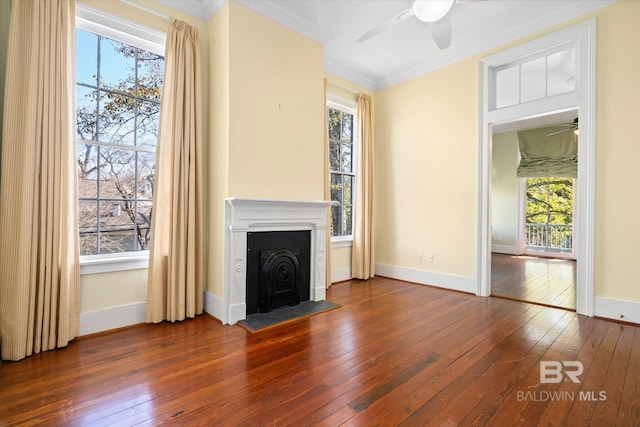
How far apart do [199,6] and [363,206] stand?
3189 millimetres

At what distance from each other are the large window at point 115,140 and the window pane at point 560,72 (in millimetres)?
4352

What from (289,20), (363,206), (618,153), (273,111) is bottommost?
(363,206)

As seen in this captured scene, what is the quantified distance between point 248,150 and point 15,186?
5.75ft

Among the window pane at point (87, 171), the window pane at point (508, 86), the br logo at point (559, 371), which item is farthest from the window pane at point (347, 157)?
the br logo at point (559, 371)

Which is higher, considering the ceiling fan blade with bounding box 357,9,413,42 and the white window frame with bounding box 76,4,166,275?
the ceiling fan blade with bounding box 357,9,413,42

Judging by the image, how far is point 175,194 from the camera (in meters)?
2.87

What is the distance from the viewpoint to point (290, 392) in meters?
1.77

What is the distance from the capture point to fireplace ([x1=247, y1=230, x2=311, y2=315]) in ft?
10.1

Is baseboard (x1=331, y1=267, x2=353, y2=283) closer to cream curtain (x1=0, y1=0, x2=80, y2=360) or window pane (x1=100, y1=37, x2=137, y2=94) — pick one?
cream curtain (x1=0, y1=0, x2=80, y2=360)

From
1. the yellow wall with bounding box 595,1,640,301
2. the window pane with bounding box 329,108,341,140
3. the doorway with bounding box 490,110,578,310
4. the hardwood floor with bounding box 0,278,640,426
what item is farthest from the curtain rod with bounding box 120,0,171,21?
the doorway with bounding box 490,110,578,310

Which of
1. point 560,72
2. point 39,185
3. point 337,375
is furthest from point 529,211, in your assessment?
point 39,185

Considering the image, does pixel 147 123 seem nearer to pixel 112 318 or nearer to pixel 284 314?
pixel 112 318

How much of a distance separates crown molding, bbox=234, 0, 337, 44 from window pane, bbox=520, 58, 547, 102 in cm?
239

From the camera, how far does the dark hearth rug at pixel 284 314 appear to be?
2.79 meters
